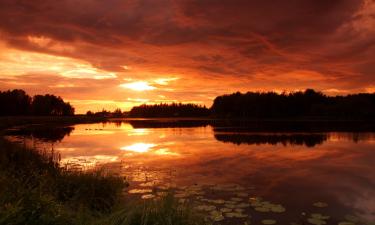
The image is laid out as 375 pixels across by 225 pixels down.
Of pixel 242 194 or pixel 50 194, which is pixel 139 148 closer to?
pixel 242 194

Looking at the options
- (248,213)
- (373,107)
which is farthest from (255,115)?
(248,213)

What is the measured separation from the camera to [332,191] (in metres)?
15.0

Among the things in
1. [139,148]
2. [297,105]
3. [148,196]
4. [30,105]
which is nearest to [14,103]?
[30,105]

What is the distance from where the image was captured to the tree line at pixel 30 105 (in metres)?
128

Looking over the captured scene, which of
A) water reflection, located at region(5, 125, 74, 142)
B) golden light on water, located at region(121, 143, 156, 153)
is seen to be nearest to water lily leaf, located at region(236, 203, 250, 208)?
golden light on water, located at region(121, 143, 156, 153)

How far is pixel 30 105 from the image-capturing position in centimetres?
14688

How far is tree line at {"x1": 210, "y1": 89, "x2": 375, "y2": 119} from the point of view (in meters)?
126

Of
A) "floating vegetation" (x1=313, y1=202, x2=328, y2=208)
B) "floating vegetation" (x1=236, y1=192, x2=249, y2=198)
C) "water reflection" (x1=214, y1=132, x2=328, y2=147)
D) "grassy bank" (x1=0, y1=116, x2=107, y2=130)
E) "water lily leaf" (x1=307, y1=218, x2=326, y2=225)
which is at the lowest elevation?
"water lily leaf" (x1=307, y1=218, x2=326, y2=225)

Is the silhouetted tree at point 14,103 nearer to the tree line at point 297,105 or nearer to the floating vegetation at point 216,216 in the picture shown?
the tree line at point 297,105

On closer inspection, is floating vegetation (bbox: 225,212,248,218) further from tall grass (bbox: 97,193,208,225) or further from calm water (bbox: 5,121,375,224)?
tall grass (bbox: 97,193,208,225)

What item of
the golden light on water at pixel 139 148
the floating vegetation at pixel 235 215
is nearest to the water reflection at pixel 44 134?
the golden light on water at pixel 139 148

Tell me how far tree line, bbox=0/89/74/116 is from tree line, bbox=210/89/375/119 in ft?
263

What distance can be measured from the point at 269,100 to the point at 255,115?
8.98 meters

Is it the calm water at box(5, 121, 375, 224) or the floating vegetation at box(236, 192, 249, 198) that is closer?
the calm water at box(5, 121, 375, 224)
